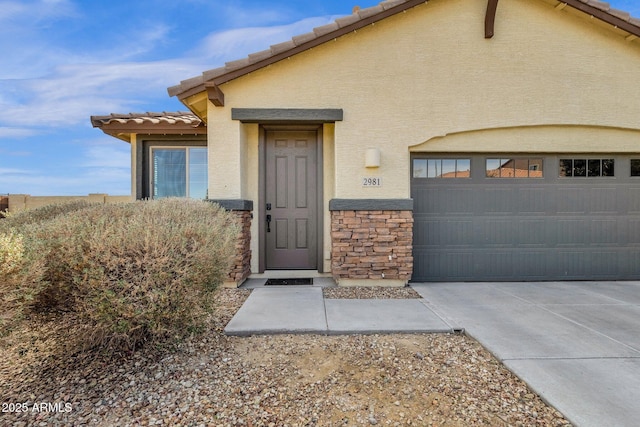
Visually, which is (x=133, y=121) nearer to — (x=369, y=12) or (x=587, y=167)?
(x=369, y=12)

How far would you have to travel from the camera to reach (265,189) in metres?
6.65

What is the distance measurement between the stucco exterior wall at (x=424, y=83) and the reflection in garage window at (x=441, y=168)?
44cm

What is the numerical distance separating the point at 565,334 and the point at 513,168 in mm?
3664

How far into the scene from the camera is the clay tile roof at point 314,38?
563cm

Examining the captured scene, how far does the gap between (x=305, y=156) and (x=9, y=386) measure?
5.28 meters

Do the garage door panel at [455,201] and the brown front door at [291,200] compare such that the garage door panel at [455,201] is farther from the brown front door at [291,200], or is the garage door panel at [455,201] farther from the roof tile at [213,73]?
the roof tile at [213,73]

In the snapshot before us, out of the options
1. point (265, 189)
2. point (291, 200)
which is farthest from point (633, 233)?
point (265, 189)

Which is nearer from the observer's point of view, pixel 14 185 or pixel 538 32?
pixel 538 32

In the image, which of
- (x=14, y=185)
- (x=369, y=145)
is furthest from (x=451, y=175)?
(x=14, y=185)

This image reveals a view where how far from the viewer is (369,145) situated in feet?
19.6

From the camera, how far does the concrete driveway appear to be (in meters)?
2.52

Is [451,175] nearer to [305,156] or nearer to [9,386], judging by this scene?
[305,156]

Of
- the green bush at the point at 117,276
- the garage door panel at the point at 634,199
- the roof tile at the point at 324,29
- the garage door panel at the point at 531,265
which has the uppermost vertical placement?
the roof tile at the point at 324,29

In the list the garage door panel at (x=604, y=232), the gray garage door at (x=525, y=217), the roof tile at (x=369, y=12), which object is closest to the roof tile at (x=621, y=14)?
the gray garage door at (x=525, y=217)
